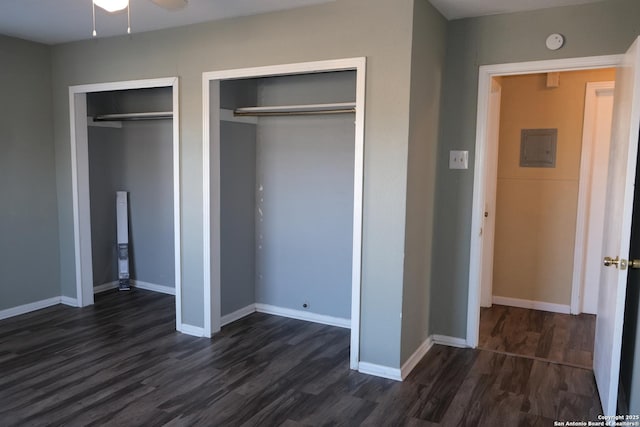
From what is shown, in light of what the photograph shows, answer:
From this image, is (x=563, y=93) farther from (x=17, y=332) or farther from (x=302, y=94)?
(x=17, y=332)

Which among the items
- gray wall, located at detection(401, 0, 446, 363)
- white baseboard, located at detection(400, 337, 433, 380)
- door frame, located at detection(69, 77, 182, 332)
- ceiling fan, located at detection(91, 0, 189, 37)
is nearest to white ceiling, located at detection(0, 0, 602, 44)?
gray wall, located at detection(401, 0, 446, 363)

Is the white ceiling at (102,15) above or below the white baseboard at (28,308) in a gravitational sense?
above

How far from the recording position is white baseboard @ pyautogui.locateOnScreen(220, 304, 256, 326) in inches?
166

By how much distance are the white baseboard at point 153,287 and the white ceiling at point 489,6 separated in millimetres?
3721

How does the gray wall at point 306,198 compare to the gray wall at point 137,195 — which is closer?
the gray wall at point 306,198

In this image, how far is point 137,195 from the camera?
5.29 m

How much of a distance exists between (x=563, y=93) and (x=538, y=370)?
8.48ft

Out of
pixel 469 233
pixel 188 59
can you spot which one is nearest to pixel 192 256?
pixel 188 59

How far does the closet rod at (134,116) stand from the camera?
4703 mm

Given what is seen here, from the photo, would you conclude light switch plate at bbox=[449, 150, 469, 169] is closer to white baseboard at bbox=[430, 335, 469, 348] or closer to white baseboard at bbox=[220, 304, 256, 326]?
white baseboard at bbox=[430, 335, 469, 348]

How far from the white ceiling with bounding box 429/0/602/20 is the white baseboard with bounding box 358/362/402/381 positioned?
96.1 inches

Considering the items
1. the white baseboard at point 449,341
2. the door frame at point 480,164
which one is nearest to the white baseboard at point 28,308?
the white baseboard at point 449,341

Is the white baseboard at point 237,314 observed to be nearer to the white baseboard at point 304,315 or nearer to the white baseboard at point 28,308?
the white baseboard at point 304,315

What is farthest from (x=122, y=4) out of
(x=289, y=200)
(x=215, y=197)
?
(x=289, y=200)
